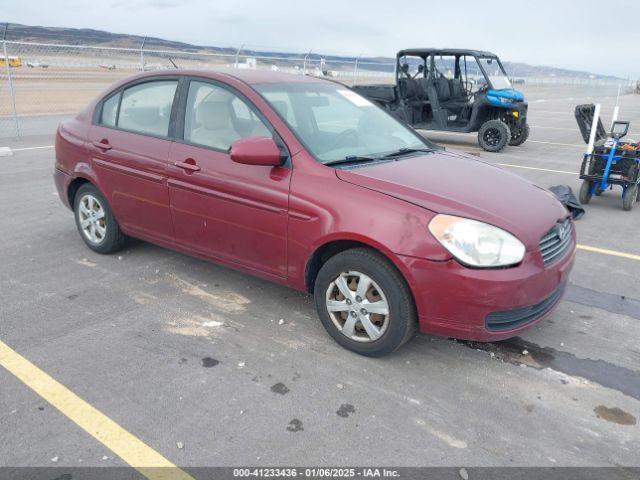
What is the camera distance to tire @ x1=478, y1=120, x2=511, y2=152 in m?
11.9

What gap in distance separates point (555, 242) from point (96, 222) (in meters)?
3.75

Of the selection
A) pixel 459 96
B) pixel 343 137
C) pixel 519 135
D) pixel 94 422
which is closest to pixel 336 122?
pixel 343 137

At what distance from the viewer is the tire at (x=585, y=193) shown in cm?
741

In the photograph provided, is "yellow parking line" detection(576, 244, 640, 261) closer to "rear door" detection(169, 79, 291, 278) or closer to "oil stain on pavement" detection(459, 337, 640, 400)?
"oil stain on pavement" detection(459, 337, 640, 400)

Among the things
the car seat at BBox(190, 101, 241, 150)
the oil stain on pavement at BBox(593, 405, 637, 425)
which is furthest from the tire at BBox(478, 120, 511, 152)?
the oil stain on pavement at BBox(593, 405, 637, 425)

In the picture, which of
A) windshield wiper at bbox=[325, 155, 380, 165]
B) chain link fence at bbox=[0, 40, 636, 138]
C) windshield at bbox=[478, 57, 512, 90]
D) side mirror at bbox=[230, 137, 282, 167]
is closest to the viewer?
side mirror at bbox=[230, 137, 282, 167]

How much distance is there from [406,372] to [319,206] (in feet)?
3.63

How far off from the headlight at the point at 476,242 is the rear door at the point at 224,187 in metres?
1.02

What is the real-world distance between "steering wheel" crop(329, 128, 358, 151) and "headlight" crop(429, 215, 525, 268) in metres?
1.05

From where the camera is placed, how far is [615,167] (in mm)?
7199

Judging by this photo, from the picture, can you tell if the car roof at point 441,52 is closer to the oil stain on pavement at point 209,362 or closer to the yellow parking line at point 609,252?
the yellow parking line at point 609,252

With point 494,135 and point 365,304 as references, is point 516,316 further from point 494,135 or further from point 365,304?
point 494,135

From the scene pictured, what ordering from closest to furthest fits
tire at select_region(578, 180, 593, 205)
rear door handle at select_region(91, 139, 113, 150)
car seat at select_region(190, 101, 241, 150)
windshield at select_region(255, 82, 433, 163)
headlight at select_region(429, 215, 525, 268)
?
headlight at select_region(429, 215, 525, 268), windshield at select_region(255, 82, 433, 163), car seat at select_region(190, 101, 241, 150), rear door handle at select_region(91, 139, 113, 150), tire at select_region(578, 180, 593, 205)

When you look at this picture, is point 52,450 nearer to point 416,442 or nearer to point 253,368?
point 253,368
